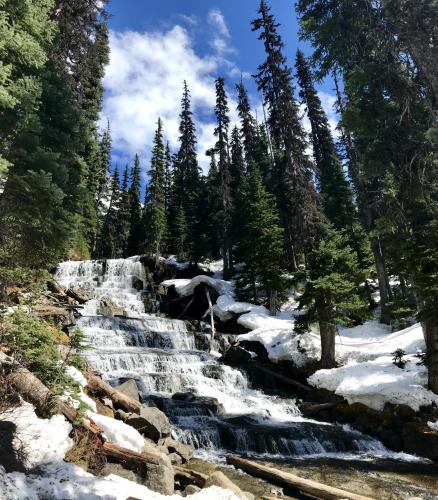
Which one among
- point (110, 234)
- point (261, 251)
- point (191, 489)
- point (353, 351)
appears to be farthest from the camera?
point (110, 234)

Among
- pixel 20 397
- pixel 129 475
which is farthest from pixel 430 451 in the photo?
pixel 20 397

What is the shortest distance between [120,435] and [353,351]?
1513 cm

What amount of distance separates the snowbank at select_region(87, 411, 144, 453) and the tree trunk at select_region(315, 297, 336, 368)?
13.0 meters

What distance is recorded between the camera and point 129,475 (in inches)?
279

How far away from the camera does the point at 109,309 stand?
27.7 meters

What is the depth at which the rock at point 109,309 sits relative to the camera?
89.4 ft

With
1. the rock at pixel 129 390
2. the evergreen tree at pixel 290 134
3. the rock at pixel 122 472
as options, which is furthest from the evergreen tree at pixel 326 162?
the rock at pixel 122 472

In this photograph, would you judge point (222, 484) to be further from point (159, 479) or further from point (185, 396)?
point (185, 396)

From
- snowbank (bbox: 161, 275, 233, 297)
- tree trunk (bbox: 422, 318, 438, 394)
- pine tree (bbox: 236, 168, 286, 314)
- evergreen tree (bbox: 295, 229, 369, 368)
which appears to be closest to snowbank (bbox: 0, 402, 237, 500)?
tree trunk (bbox: 422, 318, 438, 394)

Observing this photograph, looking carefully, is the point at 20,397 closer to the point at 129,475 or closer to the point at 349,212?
the point at 129,475

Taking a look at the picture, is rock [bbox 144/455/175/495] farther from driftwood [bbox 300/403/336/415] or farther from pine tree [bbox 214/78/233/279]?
pine tree [bbox 214/78/233/279]

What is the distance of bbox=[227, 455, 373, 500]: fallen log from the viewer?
26.8 feet

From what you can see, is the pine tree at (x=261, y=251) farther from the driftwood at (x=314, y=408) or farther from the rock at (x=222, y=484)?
the rock at (x=222, y=484)

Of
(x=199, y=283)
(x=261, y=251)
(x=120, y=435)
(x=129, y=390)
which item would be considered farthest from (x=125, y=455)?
(x=199, y=283)
